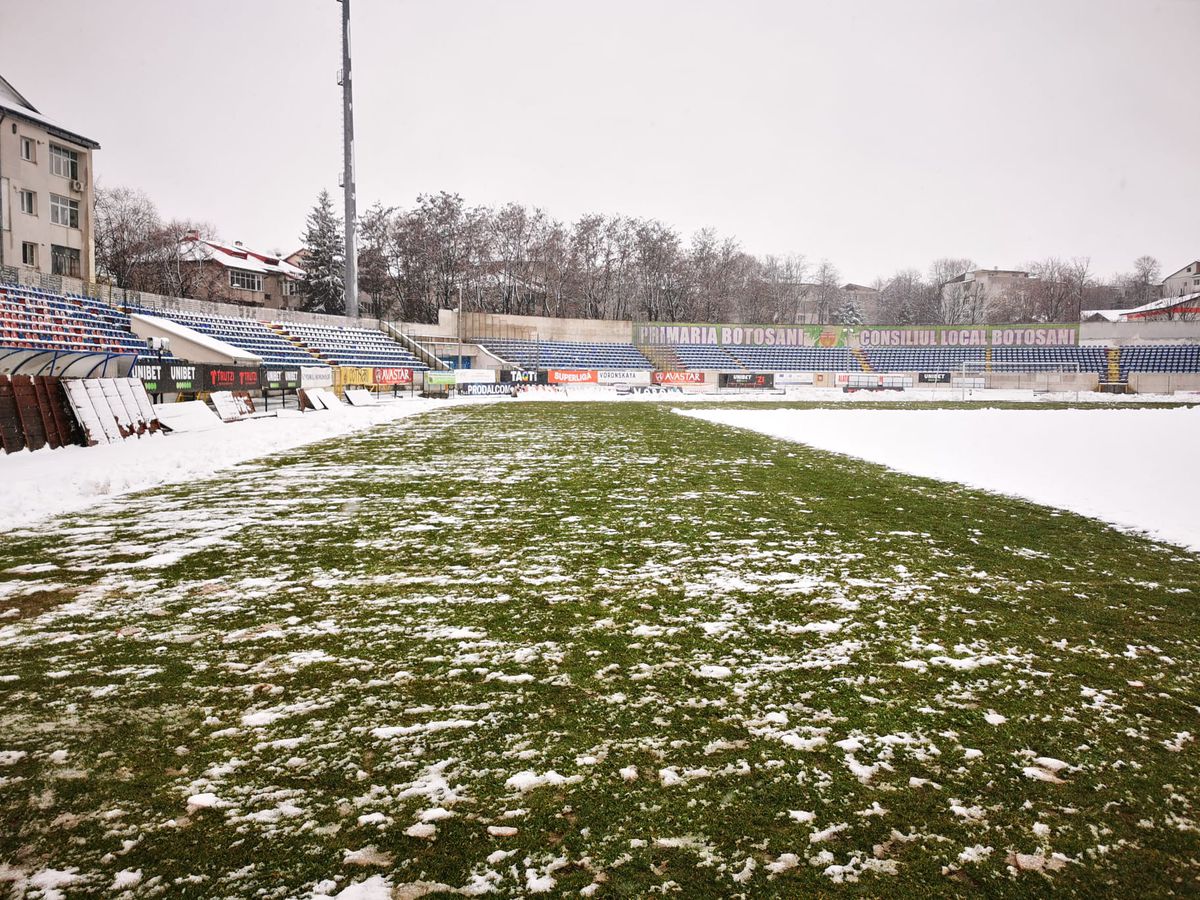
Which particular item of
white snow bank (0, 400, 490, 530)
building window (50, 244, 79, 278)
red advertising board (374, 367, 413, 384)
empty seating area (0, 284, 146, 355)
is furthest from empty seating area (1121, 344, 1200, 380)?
building window (50, 244, 79, 278)

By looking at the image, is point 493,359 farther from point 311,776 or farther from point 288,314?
point 311,776

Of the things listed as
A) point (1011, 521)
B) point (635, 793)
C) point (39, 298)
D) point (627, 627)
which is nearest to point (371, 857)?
point (635, 793)

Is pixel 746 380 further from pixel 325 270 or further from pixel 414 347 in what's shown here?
pixel 325 270

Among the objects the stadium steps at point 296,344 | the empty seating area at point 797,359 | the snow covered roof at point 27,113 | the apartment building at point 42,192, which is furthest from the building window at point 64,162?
the empty seating area at point 797,359

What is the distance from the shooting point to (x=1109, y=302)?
124562 millimetres

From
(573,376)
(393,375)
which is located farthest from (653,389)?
(393,375)

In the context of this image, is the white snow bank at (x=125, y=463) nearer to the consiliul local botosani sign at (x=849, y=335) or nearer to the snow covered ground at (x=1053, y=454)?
the snow covered ground at (x=1053, y=454)

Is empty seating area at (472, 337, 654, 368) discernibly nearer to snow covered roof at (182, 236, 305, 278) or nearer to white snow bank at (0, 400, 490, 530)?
snow covered roof at (182, 236, 305, 278)

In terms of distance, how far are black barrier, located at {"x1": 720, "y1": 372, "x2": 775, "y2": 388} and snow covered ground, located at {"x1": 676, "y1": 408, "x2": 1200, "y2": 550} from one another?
32260 mm

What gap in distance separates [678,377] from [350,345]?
25.5 m

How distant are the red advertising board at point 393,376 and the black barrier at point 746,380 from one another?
1096 inches

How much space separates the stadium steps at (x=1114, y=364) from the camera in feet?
203

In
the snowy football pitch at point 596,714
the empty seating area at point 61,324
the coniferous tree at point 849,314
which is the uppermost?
the coniferous tree at point 849,314

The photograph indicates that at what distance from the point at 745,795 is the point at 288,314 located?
49.0m
